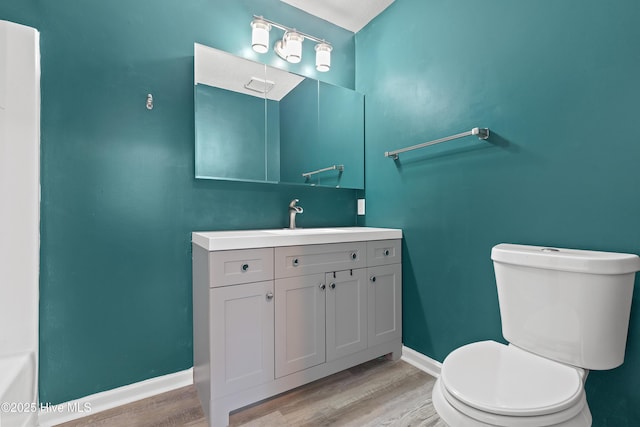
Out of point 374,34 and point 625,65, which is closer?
point 625,65

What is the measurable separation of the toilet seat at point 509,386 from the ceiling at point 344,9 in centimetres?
215

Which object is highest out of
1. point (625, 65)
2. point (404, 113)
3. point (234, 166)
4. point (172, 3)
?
point (172, 3)

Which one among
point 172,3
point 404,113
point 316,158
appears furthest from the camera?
point 316,158

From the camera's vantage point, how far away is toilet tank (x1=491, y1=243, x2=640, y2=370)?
97 cm

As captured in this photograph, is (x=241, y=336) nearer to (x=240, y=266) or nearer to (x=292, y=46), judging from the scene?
(x=240, y=266)

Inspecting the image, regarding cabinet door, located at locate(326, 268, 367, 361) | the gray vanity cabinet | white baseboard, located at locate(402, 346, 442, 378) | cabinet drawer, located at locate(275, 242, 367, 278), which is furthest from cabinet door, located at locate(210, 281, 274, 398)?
white baseboard, located at locate(402, 346, 442, 378)

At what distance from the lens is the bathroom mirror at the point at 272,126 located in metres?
1.71

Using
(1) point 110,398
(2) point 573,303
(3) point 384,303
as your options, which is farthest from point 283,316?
(2) point 573,303

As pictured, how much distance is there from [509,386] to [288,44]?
6.80 feet

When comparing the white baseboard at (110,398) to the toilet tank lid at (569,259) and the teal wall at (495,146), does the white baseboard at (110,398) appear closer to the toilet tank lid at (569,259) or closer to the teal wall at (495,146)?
the teal wall at (495,146)

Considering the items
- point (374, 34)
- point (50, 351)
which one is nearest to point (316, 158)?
point (374, 34)

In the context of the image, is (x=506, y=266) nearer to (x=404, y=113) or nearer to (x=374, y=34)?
(x=404, y=113)

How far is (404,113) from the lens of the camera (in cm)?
194

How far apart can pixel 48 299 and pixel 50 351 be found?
0.24 meters
